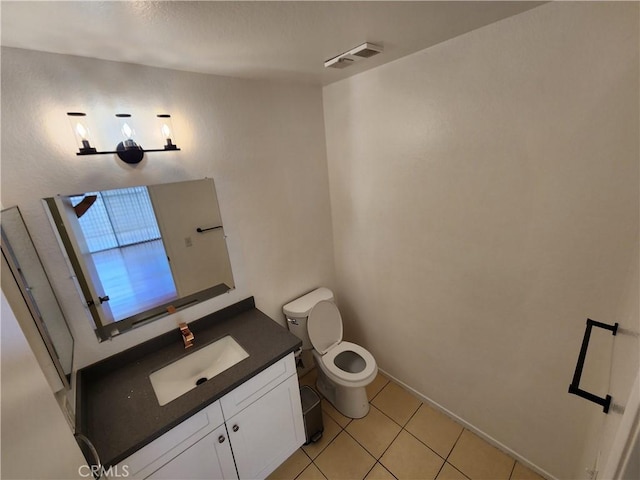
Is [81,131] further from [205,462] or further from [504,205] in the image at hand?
[504,205]

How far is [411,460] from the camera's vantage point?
1.76 meters

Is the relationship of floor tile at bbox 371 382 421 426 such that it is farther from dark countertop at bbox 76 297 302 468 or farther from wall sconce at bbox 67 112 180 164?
wall sconce at bbox 67 112 180 164

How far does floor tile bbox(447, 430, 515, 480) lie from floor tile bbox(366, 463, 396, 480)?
405 mm

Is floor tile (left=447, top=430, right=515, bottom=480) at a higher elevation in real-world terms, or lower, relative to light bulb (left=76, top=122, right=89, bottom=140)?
lower

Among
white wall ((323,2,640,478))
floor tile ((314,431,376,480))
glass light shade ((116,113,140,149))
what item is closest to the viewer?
Answer: white wall ((323,2,640,478))

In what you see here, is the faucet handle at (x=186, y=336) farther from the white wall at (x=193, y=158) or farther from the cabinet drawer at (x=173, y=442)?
the cabinet drawer at (x=173, y=442)

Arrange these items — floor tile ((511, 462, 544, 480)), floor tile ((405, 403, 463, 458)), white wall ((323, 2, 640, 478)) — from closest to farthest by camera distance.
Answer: white wall ((323, 2, 640, 478)) → floor tile ((511, 462, 544, 480)) → floor tile ((405, 403, 463, 458))

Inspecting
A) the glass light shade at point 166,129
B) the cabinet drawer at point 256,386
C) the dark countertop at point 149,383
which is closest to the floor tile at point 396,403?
the cabinet drawer at point 256,386

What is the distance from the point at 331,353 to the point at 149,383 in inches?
48.3

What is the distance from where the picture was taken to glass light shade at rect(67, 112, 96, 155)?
1.17m

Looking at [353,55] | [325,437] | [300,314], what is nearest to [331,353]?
[300,314]

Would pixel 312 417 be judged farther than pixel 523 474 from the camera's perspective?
Yes

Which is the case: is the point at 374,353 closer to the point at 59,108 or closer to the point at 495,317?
the point at 495,317

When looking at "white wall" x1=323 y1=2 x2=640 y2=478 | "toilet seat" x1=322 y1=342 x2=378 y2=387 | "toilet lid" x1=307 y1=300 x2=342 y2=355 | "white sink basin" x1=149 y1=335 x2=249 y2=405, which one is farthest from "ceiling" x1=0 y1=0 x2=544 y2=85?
"toilet seat" x1=322 y1=342 x2=378 y2=387
